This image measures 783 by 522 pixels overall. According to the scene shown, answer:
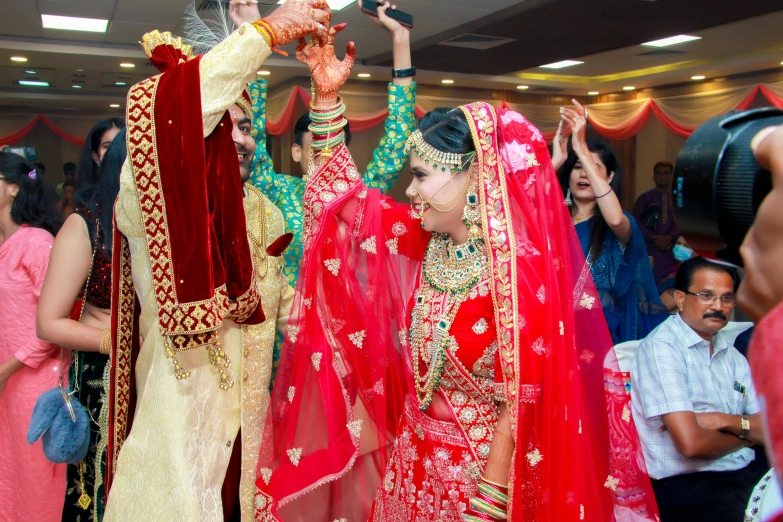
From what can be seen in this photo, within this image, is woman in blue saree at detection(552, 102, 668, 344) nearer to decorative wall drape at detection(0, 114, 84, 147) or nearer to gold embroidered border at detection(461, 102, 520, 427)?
gold embroidered border at detection(461, 102, 520, 427)

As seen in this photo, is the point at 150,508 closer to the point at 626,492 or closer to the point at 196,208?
the point at 196,208

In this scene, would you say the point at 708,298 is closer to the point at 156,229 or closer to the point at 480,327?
the point at 480,327

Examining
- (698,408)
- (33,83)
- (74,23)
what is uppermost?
(33,83)

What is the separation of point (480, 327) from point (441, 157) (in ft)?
1.30

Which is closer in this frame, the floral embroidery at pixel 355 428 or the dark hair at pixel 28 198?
the floral embroidery at pixel 355 428

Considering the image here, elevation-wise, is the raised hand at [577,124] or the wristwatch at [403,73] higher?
the wristwatch at [403,73]

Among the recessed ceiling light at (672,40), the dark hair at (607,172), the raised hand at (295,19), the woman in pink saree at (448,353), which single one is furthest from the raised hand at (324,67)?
the recessed ceiling light at (672,40)

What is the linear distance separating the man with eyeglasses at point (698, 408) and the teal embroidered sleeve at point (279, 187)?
4.08 ft

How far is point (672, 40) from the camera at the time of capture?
7988mm

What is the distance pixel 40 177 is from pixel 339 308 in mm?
1867

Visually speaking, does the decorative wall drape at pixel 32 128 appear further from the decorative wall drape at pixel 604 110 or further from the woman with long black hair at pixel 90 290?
the woman with long black hair at pixel 90 290

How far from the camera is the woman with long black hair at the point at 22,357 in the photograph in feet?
7.93

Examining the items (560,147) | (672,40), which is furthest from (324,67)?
(672,40)

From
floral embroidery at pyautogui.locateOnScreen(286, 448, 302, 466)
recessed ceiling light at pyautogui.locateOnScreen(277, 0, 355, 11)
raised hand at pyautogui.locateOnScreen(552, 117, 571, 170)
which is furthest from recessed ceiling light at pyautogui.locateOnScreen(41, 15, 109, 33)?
floral embroidery at pyautogui.locateOnScreen(286, 448, 302, 466)
